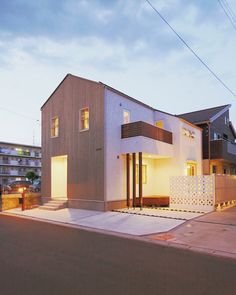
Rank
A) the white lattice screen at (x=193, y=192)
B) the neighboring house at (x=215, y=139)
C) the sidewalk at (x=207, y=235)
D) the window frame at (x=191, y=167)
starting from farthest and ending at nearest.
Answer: the neighboring house at (x=215, y=139), the window frame at (x=191, y=167), the white lattice screen at (x=193, y=192), the sidewalk at (x=207, y=235)

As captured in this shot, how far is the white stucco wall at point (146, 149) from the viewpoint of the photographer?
1410cm

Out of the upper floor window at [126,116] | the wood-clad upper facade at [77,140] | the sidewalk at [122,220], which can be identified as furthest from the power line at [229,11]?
the sidewalk at [122,220]

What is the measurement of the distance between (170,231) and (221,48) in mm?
8720

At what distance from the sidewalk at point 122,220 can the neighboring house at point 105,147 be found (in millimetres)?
1307

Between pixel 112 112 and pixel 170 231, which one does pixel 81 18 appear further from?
pixel 170 231

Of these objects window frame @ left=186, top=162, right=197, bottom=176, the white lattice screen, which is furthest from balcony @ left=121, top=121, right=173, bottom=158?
window frame @ left=186, top=162, right=197, bottom=176

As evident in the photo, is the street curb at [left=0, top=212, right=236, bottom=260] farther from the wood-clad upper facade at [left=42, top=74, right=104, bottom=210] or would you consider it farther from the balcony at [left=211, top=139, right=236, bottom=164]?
the balcony at [left=211, top=139, right=236, bottom=164]

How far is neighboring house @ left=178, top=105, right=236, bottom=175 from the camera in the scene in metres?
21.3

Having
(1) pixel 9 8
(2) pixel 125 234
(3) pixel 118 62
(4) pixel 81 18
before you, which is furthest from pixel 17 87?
(2) pixel 125 234

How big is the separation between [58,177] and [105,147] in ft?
17.6

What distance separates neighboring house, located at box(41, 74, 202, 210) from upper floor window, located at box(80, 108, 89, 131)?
0.06 metres

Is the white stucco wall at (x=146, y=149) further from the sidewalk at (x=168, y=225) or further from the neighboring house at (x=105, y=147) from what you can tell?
the sidewalk at (x=168, y=225)

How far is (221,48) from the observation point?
1224 cm

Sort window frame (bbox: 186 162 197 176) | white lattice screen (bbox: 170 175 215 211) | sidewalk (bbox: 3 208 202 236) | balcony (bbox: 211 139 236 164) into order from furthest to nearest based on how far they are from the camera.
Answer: balcony (bbox: 211 139 236 164), window frame (bbox: 186 162 197 176), white lattice screen (bbox: 170 175 215 211), sidewalk (bbox: 3 208 202 236)
